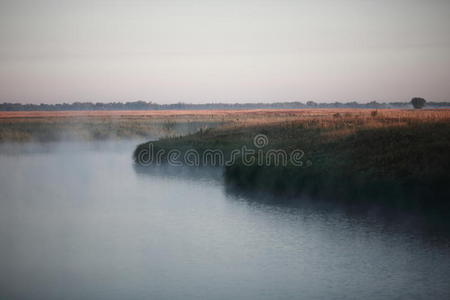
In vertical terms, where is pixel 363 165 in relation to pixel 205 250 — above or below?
above

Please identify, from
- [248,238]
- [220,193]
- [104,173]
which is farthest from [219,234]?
[104,173]

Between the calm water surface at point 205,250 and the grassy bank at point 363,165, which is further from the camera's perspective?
the grassy bank at point 363,165

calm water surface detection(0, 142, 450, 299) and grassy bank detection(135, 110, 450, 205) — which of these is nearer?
calm water surface detection(0, 142, 450, 299)

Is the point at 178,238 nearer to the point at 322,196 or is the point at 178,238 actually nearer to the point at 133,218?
the point at 133,218

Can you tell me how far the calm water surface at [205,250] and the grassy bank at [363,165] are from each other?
1.84 metres

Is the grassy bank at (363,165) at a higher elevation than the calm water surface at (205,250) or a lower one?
higher

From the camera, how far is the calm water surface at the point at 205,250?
1348 centimetres

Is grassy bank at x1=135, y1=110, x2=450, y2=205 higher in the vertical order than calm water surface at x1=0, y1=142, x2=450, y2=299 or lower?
higher

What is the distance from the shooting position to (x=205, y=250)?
17109mm

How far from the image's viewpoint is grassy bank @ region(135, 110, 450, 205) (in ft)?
71.5

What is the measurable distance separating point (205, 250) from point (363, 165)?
10610mm

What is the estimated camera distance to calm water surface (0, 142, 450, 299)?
44.2ft

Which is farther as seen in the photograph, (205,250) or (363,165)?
(363,165)

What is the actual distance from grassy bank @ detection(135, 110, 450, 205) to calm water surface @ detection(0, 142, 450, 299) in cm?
184
